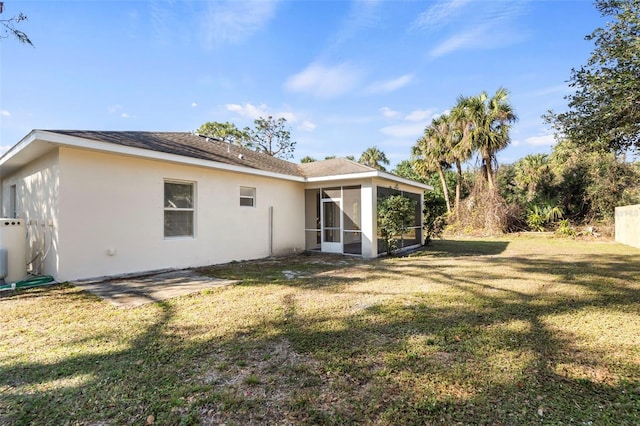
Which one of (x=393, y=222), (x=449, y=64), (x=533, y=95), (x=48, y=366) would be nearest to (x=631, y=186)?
(x=533, y=95)

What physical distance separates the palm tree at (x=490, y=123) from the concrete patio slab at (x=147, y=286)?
57.5 ft

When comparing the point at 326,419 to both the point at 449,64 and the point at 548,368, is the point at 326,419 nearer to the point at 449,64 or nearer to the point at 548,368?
the point at 548,368

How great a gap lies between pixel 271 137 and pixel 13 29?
1074 inches

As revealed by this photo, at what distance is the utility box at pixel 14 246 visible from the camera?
6.21 m

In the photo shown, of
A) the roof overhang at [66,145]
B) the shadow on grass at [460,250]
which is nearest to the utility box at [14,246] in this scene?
the roof overhang at [66,145]

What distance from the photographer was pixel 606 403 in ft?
7.43

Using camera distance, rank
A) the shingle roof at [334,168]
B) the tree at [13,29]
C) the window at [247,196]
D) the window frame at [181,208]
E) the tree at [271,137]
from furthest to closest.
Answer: the tree at [271,137]
the shingle roof at [334,168]
the window at [247,196]
the window frame at [181,208]
the tree at [13,29]

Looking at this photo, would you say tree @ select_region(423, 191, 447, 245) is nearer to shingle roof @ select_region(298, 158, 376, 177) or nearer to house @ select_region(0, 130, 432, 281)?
house @ select_region(0, 130, 432, 281)

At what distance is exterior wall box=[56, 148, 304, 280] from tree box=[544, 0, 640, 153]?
8517 millimetres

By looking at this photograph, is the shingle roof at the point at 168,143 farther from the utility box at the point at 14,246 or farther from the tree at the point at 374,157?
the tree at the point at 374,157

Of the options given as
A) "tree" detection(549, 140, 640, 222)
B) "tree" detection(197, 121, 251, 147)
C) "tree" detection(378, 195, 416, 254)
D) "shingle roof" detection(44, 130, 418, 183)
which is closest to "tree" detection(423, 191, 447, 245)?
"tree" detection(378, 195, 416, 254)

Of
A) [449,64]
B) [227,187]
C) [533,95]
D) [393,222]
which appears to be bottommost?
[393,222]

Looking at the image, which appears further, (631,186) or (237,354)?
(631,186)

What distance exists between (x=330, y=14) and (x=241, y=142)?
22642 mm
